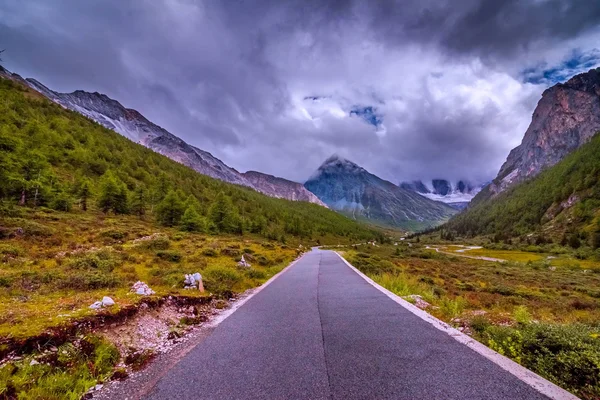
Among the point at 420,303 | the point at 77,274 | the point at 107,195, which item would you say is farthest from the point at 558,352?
the point at 107,195

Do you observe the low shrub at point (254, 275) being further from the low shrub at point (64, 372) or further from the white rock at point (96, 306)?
the low shrub at point (64, 372)

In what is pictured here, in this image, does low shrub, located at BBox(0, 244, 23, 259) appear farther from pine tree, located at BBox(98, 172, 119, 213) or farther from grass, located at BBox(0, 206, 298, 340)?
pine tree, located at BBox(98, 172, 119, 213)

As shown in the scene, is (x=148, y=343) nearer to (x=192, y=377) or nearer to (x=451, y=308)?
(x=192, y=377)

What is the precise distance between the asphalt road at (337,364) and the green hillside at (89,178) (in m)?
36.4

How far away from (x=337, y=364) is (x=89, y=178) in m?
85.1

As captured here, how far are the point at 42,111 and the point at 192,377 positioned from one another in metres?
149

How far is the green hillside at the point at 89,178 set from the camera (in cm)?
4209

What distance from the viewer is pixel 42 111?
10900 cm

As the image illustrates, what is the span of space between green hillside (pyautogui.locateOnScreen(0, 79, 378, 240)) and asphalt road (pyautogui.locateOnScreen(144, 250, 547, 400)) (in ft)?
119

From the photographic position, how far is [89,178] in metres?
70.1

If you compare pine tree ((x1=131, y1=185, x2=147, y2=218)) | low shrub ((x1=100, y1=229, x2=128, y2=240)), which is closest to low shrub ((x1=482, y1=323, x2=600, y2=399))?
low shrub ((x1=100, y1=229, x2=128, y2=240))

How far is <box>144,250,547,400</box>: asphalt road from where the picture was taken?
4.45 metres

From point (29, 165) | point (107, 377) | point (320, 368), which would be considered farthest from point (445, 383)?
point (29, 165)

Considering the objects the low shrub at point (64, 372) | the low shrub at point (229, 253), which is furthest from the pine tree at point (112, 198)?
the low shrub at point (64, 372)
